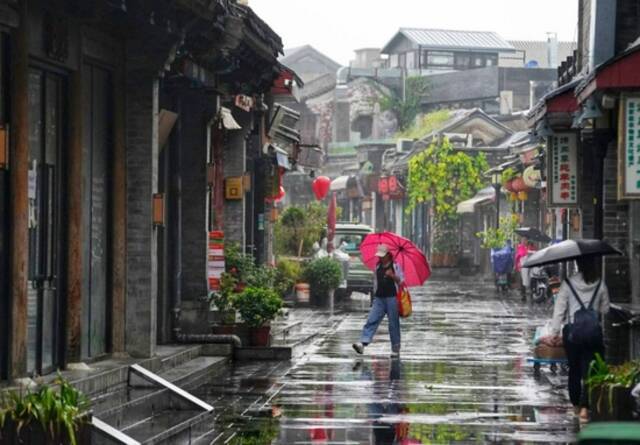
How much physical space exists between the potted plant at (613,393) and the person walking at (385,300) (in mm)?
10176

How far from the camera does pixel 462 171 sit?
6806cm

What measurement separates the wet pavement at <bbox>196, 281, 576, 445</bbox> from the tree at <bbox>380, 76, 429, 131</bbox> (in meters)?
64.3

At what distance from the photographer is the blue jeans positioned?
23.6 meters

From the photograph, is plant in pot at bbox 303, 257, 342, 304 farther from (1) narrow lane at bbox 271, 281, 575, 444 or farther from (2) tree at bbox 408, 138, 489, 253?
(2) tree at bbox 408, 138, 489, 253

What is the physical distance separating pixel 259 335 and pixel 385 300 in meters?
2.31

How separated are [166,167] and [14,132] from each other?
758 cm

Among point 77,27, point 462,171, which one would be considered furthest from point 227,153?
point 462,171

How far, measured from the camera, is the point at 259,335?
73.9 feet

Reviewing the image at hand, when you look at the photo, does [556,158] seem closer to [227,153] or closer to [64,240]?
[227,153]

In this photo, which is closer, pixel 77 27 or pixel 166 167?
pixel 77 27

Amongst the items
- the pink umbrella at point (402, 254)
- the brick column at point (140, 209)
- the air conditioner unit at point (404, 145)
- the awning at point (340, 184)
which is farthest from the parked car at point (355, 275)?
the awning at point (340, 184)

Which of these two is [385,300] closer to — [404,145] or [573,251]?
[573,251]

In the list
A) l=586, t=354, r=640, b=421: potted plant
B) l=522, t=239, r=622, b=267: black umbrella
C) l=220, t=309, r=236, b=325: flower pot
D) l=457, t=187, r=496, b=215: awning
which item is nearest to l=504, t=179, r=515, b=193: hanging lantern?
l=457, t=187, r=496, b=215: awning

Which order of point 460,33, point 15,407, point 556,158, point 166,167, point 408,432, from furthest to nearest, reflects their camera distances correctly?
point 460,33 < point 556,158 < point 166,167 < point 408,432 < point 15,407
